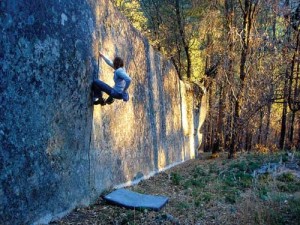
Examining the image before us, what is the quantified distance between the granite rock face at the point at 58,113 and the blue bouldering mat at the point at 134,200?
331mm

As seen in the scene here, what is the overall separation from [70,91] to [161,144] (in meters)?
6.36

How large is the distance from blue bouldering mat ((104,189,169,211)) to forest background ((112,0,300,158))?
616 cm

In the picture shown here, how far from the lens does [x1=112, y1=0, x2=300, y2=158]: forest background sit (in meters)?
11.5

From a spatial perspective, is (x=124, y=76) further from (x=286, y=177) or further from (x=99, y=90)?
(x=286, y=177)

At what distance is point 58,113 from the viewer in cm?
500

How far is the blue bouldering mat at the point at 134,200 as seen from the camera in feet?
18.8

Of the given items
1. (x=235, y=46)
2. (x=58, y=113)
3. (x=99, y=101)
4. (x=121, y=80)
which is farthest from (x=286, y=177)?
(x=235, y=46)

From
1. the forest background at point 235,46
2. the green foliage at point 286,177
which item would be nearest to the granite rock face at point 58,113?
the green foliage at point 286,177

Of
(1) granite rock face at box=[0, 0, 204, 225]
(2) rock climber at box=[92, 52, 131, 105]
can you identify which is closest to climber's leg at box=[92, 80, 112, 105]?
(2) rock climber at box=[92, 52, 131, 105]

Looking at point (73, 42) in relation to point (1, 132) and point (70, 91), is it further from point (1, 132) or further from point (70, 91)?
point (1, 132)

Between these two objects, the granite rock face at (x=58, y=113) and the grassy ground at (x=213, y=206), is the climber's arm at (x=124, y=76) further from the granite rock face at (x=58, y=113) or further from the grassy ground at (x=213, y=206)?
the grassy ground at (x=213, y=206)

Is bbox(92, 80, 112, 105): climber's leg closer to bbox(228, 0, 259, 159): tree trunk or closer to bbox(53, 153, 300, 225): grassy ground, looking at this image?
bbox(53, 153, 300, 225): grassy ground

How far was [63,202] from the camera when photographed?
505cm

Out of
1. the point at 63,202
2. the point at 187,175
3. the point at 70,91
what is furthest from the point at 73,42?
the point at 187,175
